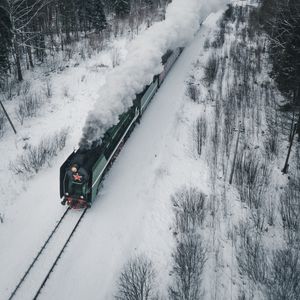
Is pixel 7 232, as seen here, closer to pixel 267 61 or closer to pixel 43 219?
pixel 43 219

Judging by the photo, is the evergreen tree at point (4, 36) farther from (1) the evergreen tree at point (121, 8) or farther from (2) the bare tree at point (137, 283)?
(1) the evergreen tree at point (121, 8)

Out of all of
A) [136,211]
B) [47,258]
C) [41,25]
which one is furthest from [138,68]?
[41,25]

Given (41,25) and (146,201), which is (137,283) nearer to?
(146,201)

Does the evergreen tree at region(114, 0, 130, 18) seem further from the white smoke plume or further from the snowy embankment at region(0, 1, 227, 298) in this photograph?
the snowy embankment at region(0, 1, 227, 298)

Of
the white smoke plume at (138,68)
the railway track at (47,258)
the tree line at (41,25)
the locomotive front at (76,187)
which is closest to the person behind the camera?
the railway track at (47,258)

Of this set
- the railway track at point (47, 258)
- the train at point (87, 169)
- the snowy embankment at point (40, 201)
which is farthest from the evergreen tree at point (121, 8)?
the railway track at point (47, 258)

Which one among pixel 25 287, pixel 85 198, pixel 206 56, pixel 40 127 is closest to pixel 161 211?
pixel 85 198

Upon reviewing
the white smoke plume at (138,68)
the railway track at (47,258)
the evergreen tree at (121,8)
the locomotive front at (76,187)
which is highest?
the evergreen tree at (121,8)
